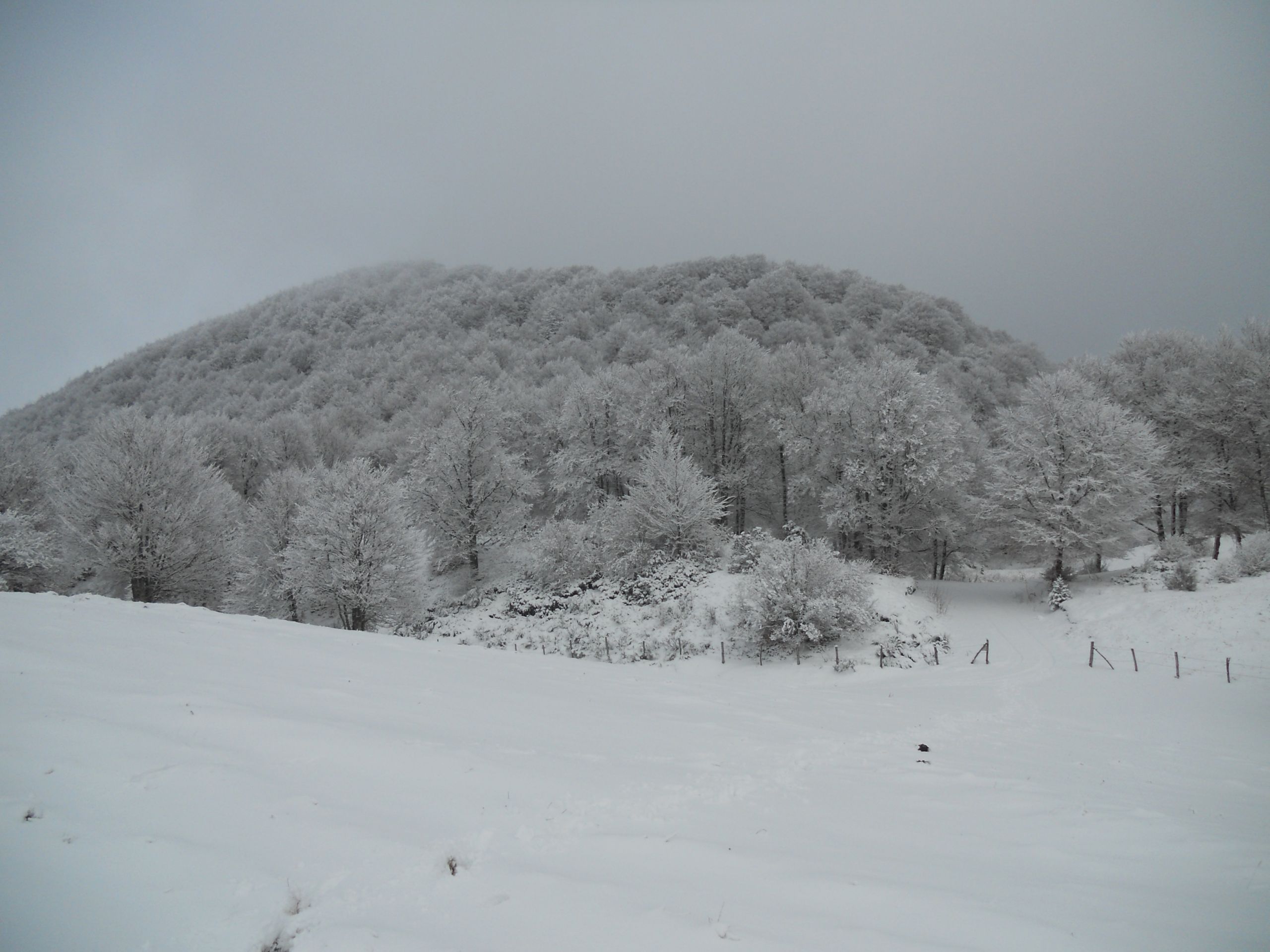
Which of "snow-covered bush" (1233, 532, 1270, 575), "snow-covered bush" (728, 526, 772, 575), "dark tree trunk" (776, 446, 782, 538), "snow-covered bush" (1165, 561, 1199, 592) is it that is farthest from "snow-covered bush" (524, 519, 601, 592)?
"snow-covered bush" (1233, 532, 1270, 575)

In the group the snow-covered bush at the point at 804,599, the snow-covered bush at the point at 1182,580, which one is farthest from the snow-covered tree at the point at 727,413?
the snow-covered bush at the point at 1182,580

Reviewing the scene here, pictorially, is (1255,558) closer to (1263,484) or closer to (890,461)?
(1263,484)

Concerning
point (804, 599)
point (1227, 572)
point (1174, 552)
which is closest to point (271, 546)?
point (804, 599)

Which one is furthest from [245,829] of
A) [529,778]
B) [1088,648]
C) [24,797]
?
[1088,648]

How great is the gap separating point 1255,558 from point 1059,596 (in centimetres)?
628

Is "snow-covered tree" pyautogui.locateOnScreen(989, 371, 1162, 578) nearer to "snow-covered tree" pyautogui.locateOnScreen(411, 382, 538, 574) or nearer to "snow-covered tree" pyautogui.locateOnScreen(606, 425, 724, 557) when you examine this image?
"snow-covered tree" pyautogui.locateOnScreen(606, 425, 724, 557)

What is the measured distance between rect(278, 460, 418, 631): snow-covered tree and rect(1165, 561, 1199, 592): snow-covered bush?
3130cm

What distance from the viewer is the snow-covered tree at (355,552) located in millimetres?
23469

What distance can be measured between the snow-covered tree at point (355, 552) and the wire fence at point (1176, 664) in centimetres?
2598

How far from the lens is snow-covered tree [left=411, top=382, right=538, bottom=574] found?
32406mm

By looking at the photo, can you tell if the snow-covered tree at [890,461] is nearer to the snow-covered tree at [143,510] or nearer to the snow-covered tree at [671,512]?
the snow-covered tree at [671,512]

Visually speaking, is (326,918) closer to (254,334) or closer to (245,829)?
(245,829)

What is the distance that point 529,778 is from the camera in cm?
580

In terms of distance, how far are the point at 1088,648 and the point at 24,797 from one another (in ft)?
85.4
